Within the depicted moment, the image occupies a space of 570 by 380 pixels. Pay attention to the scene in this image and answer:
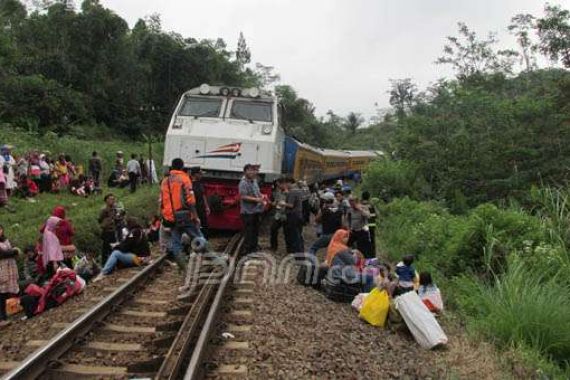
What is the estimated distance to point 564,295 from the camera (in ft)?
24.5

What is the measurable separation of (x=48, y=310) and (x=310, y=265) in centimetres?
366

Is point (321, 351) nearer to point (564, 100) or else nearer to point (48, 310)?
point (48, 310)

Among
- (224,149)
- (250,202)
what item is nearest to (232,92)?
(224,149)

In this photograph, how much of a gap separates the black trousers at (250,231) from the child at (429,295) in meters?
3.54

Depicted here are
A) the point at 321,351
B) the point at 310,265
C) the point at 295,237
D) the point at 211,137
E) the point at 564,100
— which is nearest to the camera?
the point at 321,351

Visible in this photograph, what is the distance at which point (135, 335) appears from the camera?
20.2 feet

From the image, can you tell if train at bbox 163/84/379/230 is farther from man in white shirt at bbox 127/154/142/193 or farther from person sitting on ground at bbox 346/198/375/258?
man in white shirt at bbox 127/154/142/193

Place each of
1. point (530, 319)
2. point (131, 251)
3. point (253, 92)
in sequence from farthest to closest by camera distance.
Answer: point (253, 92) → point (131, 251) → point (530, 319)

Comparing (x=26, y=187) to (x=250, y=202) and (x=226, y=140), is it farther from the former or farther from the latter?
(x=250, y=202)

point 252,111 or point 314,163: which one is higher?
point 252,111

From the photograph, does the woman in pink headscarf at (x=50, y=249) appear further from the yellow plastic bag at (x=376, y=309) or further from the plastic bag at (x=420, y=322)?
the plastic bag at (x=420, y=322)

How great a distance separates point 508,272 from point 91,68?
93.2ft

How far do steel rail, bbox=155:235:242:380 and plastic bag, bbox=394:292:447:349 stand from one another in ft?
7.41

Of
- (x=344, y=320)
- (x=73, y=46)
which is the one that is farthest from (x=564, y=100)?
(x=73, y=46)
